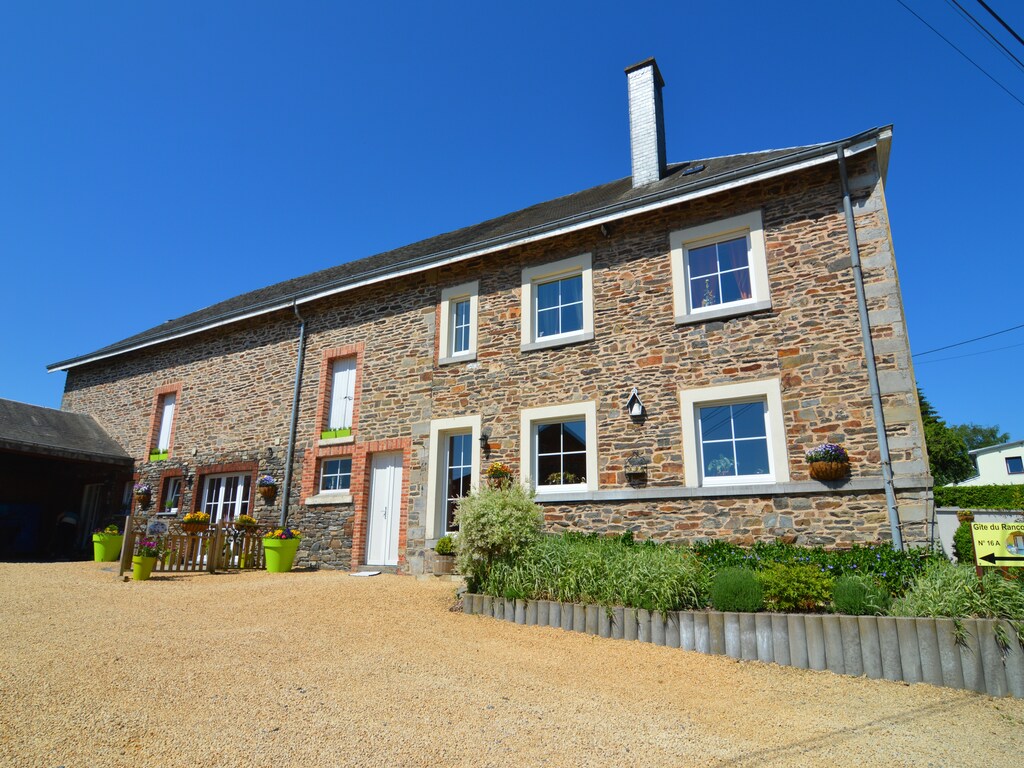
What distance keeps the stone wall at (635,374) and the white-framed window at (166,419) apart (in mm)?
1931

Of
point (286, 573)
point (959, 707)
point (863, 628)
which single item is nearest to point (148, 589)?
point (286, 573)

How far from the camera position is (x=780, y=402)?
805 cm

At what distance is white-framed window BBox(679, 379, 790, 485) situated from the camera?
8062 mm

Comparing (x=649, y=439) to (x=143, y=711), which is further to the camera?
(x=649, y=439)

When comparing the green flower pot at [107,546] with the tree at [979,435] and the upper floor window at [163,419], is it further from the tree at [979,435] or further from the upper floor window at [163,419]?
the tree at [979,435]

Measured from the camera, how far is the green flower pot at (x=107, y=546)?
12.7 metres

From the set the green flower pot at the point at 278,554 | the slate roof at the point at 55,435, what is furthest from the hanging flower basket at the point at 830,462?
the slate roof at the point at 55,435

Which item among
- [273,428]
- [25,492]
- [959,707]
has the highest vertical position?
[273,428]

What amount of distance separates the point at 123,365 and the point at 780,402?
54.8ft

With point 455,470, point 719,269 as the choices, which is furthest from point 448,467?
point 719,269

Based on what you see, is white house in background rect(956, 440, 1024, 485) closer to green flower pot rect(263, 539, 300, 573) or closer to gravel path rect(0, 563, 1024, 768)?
green flower pot rect(263, 539, 300, 573)

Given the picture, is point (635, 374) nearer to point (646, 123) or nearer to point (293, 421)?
point (646, 123)

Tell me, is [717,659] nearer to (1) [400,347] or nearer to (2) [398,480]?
(2) [398,480]

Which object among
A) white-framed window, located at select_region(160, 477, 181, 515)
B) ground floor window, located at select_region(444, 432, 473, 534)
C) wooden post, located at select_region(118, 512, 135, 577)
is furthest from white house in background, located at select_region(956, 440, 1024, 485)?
wooden post, located at select_region(118, 512, 135, 577)
